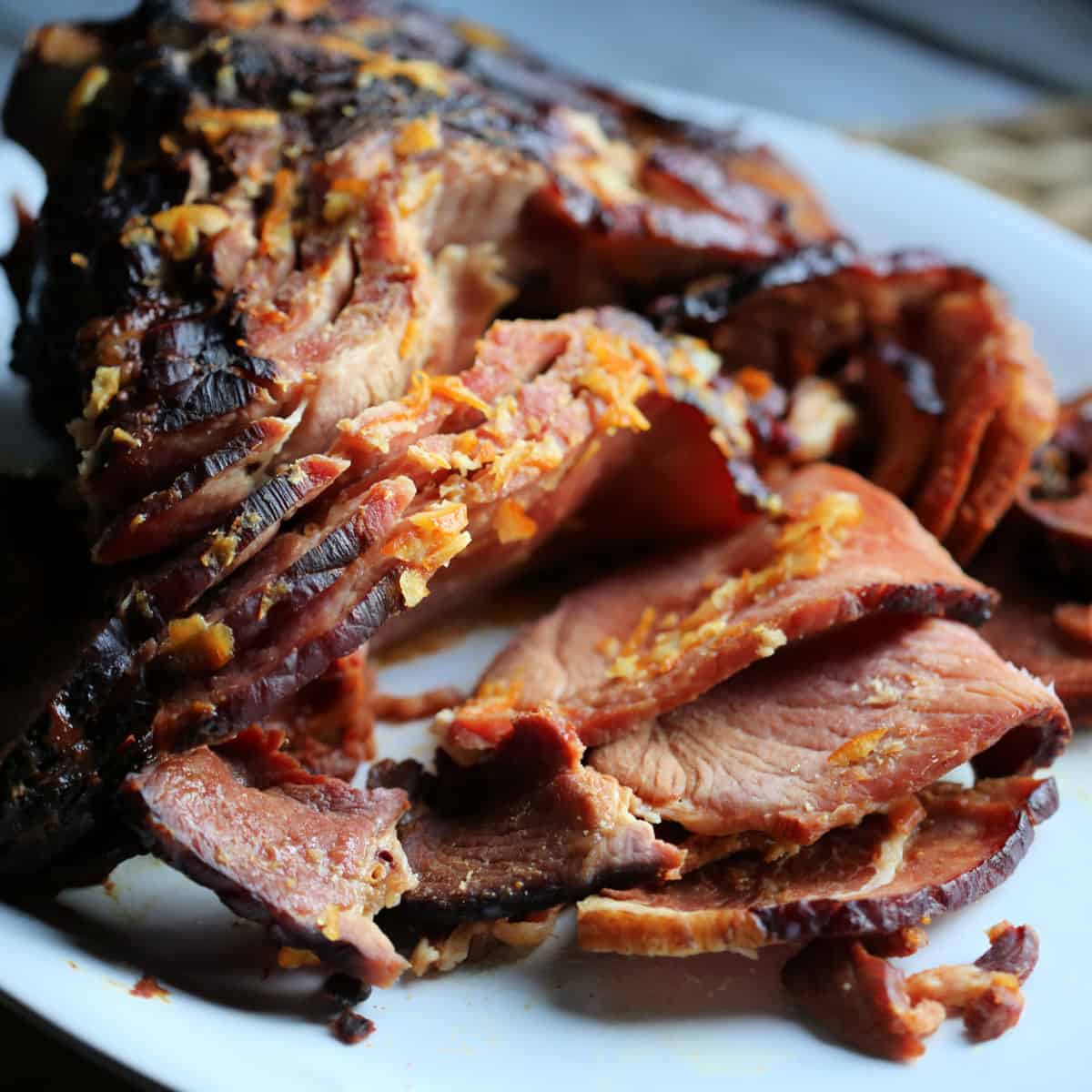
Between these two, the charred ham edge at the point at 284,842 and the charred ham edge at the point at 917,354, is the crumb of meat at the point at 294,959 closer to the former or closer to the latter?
the charred ham edge at the point at 284,842

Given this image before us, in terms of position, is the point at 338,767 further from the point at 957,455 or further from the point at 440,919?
the point at 957,455

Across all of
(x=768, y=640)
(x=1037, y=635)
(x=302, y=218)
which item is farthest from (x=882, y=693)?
(x=302, y=218)

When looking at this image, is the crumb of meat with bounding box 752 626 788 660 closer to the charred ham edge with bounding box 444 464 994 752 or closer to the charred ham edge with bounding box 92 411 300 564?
the charred ham edge with bounding box 444 464 994 752

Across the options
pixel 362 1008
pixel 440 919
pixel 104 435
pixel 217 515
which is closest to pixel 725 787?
pixel 440 919

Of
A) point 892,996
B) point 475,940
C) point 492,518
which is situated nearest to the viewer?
point 892,996

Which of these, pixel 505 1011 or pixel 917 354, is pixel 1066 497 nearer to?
pixel 917 354

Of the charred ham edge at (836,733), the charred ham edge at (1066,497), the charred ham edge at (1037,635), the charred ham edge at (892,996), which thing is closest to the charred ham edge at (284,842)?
the charred ham edge at (836,733)
